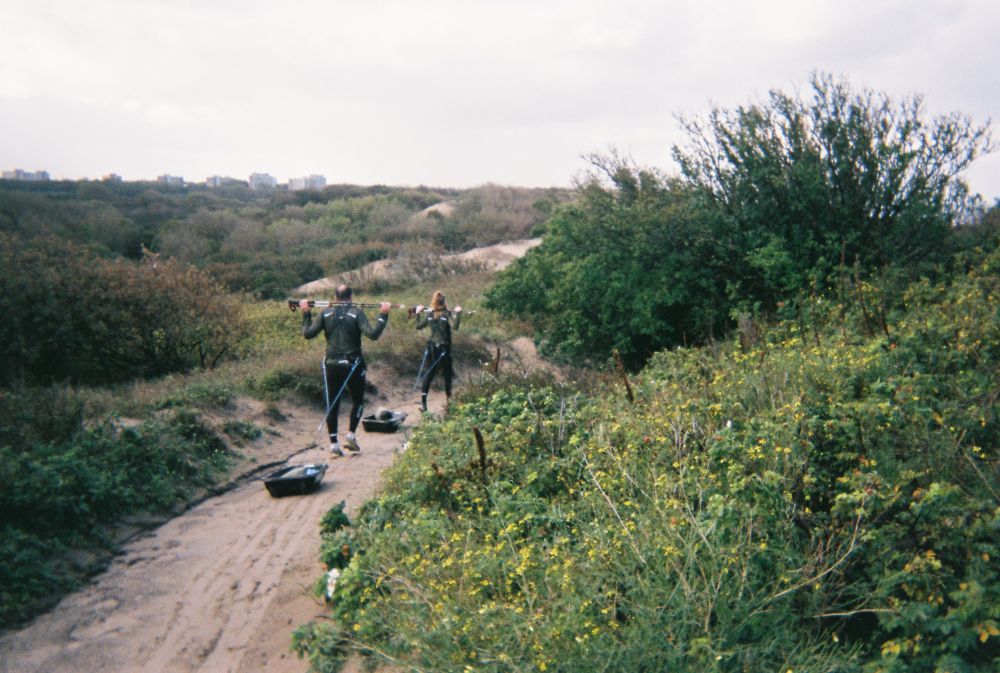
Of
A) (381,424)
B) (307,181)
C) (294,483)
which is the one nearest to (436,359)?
(381,424)

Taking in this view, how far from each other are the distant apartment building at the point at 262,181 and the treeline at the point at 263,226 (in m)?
31.3

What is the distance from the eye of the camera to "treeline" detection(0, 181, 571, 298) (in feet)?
109

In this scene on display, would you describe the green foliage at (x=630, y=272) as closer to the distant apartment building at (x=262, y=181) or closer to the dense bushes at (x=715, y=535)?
the dense bushes at (x=715, y=535)

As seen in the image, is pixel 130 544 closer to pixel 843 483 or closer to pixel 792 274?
pixel 843 483

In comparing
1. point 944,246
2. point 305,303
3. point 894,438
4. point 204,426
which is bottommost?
point 204,426

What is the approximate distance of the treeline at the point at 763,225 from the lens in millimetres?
13258

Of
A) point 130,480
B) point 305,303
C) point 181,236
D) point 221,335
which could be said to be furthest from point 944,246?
point 181,236

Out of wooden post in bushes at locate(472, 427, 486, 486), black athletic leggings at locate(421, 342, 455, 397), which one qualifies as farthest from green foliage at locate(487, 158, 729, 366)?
wooden post in bushes at locate(472, 427, 486, 486)

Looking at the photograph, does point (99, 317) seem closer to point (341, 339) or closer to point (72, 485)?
point (341, 339)

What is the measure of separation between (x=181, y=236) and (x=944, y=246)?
36503 millimetres

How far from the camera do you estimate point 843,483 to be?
4.82m

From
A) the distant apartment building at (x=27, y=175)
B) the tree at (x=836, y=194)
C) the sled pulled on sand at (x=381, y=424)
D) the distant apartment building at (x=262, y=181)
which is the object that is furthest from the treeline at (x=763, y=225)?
the distant apartment building at (x=262, y=181)

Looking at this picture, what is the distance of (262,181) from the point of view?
102 m

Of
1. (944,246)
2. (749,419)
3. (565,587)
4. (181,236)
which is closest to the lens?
(565,587)
